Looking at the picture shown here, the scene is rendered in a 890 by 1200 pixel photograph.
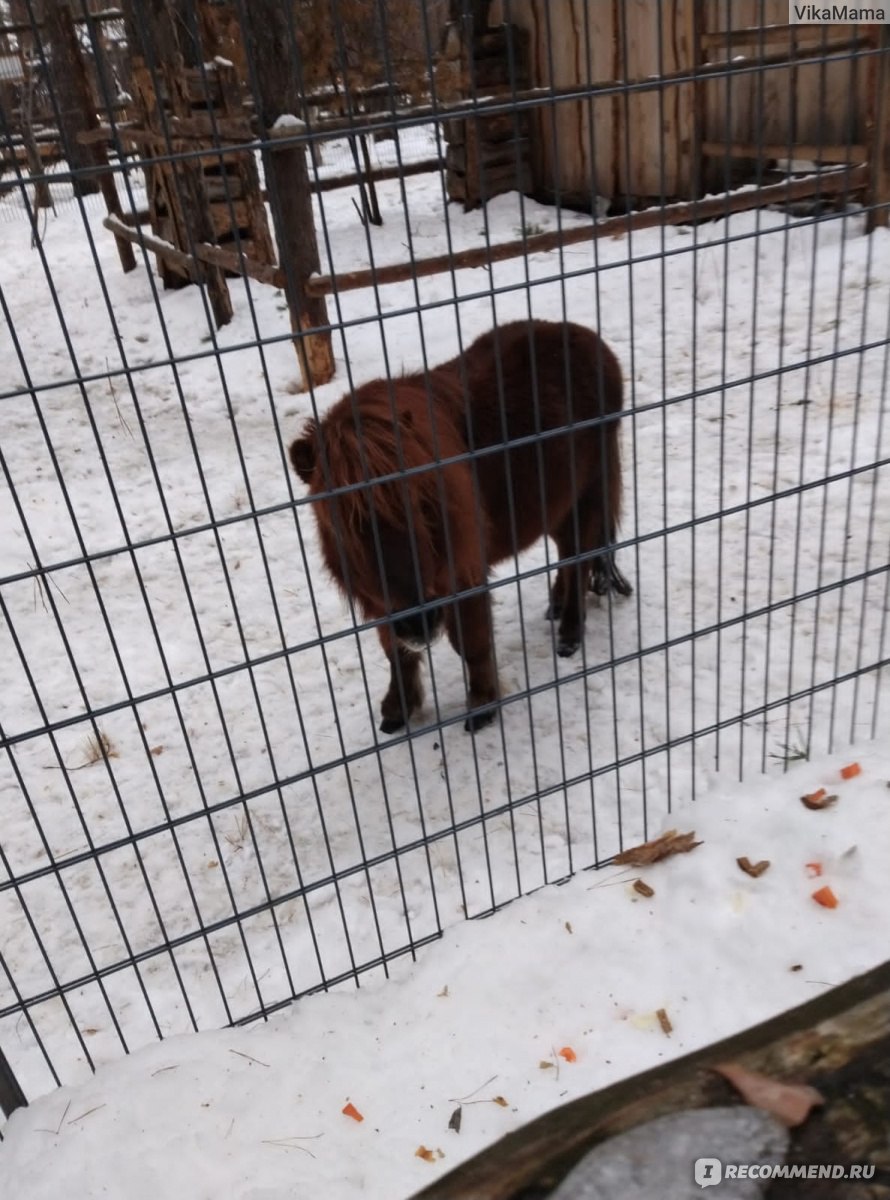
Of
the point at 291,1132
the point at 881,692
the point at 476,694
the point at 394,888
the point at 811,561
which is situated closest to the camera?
the point at 291,1132

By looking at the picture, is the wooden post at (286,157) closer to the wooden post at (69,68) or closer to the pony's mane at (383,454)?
the wooden post at (69,68)

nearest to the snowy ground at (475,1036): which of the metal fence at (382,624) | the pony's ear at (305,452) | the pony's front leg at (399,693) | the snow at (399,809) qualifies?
the snow at (399,809)

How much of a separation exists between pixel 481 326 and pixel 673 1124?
Result: 597 centimetres

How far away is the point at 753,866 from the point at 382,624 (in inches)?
47.0

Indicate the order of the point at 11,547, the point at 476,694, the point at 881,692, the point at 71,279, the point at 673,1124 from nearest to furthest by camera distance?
the point at 673,1124, the point at 881,692, the point at 476,694, the point at 11,547, the point at 71,279

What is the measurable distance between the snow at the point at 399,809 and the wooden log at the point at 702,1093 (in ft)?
0.18

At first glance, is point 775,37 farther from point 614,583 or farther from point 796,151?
point 614,583

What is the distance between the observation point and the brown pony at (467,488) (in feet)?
8.07

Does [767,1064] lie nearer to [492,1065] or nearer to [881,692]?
[492,1065]

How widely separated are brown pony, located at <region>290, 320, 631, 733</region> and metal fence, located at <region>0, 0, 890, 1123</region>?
3 cm

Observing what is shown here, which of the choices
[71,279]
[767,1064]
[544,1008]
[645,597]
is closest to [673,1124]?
[767,1064]

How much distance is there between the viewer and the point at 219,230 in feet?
26.4

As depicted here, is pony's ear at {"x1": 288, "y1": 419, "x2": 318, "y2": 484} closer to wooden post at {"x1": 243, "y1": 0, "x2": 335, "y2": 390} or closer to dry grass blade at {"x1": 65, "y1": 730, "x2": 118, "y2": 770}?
dry grass blade at {"x1": 65, "y1": 730, "x2": 118, "y2": 770}

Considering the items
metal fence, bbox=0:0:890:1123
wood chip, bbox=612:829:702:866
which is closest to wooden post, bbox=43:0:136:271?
metal fence, bbox=0:0:890:1123
